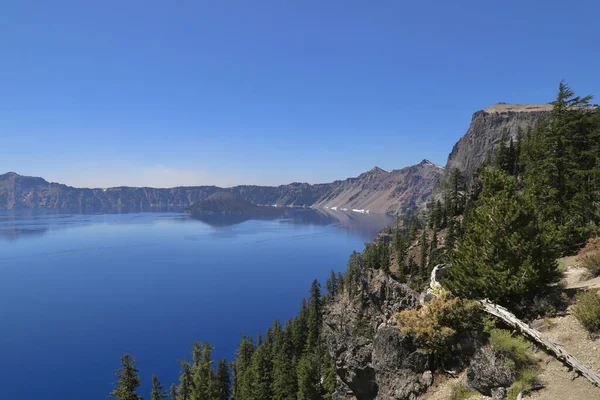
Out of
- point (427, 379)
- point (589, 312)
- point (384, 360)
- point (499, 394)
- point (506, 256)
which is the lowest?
point (384, 360)

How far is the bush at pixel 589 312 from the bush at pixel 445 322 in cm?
458

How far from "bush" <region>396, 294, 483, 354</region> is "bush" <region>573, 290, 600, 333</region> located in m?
4.58

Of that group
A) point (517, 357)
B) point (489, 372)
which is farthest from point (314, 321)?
Result: point (517, 357)

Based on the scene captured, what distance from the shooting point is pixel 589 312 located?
16156 mm

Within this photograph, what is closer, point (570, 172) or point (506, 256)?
point (506, 256)

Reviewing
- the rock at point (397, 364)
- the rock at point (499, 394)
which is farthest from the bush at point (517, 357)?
the rock at point (397, 364)

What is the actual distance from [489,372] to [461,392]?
2.20m

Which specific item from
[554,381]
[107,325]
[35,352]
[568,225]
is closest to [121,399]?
[554,381]

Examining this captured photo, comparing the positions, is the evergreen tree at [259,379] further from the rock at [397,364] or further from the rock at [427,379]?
the rock at [427,379]

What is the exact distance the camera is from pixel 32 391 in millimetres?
79750

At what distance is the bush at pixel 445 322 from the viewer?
19.1 metres

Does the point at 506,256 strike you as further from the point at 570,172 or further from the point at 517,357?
the point at 570,172

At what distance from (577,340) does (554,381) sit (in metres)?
3.22

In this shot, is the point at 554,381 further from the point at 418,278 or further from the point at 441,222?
the point at 441,222
